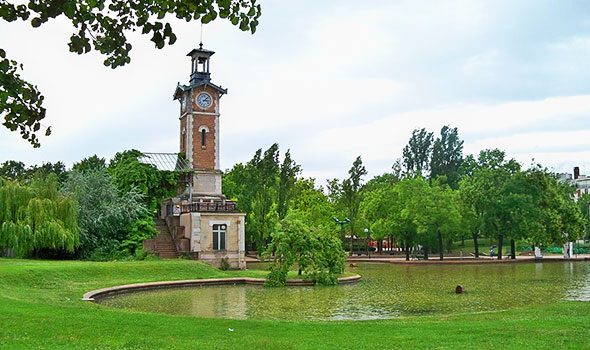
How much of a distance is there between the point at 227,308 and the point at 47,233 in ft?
50.0

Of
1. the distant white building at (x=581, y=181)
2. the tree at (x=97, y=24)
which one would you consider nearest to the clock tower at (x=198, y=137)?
the tree at (x=97, y=24)

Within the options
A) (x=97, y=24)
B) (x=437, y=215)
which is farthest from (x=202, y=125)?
(x=97, y=24)

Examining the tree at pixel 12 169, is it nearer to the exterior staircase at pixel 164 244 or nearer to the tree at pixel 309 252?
→ the exterior staircase at pixel 164 244

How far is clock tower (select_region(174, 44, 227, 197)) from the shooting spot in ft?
145

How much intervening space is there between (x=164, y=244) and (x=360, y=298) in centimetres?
1914

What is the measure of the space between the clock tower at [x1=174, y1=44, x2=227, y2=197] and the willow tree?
12.1 m

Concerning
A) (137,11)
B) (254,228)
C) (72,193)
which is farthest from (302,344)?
(254,228)

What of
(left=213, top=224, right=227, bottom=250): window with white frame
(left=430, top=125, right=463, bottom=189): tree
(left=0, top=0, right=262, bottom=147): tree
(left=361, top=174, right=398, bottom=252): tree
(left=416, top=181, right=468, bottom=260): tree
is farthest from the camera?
(left=430, top=125, right=463, bottom=189): tree

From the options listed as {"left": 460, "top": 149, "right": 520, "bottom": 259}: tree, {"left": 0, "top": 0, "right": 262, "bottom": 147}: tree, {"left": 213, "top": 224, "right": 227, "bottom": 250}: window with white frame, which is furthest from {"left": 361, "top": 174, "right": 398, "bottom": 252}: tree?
{"left": 0, "top": 0, "right": 262, "bottom": 147}: tree

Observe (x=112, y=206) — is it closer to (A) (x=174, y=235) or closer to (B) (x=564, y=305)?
(A) (x=174, y=235)

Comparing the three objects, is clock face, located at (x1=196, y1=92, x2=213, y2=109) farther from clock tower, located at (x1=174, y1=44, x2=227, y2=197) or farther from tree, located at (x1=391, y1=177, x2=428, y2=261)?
tree, located at (x1=391, y1=177, x2=428, y2=261)

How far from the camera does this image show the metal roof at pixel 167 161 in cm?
4412

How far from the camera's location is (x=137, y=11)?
15.1 ft

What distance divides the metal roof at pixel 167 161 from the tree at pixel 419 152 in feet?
146
